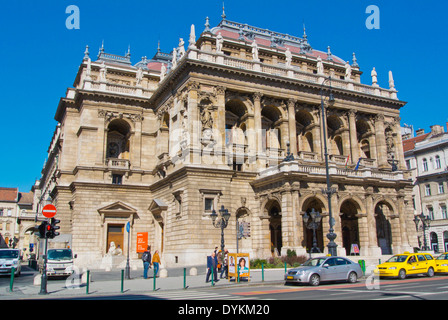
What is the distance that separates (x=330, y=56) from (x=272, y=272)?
110 ft

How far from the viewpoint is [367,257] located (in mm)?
33531

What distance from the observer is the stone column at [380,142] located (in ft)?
145

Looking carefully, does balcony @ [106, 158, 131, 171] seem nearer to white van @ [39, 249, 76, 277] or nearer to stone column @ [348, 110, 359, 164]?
white van @ [39, 249, 76, 277]

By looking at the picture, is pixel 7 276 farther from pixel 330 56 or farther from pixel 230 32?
pixel 330 56

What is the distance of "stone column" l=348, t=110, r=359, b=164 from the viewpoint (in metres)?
42.4

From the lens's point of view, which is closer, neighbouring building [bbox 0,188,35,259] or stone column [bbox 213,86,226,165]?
stone column [bbox 213,86,226,165]

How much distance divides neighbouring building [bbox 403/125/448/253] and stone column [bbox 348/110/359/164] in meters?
24.5

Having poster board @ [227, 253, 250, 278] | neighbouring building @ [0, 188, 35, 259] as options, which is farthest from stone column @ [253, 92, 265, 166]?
neighbouring building @ [0, 188, 35, 259]

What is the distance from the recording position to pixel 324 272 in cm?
2097

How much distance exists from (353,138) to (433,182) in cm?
2680

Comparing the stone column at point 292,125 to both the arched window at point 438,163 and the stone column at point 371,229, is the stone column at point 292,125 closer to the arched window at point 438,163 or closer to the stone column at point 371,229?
the stone column at point 371,229

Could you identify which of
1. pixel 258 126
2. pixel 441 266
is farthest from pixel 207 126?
pixel 441 266

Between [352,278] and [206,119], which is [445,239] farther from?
[352,278]

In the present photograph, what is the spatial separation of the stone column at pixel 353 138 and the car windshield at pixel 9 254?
102ft
